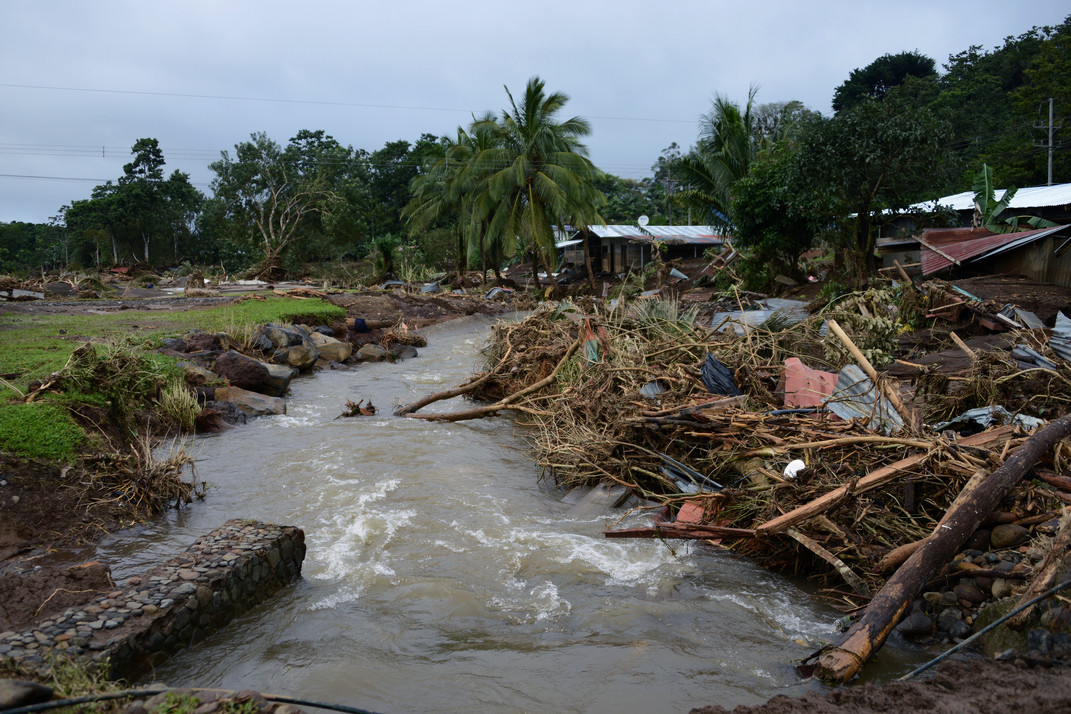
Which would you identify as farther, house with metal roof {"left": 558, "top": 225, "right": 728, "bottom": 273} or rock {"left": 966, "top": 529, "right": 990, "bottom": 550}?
house with metal roof {"left": 558, "top": 225, "right": 728, "bottom": 273}

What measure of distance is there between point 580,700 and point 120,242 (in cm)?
4529

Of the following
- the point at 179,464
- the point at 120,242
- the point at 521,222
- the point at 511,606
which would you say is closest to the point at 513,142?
the point at 521,222

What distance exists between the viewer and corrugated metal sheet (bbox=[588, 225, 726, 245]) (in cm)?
3019

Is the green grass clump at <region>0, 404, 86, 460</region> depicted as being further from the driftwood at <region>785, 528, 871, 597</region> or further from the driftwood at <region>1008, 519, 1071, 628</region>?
the driftwood at <region>1008, 519, 1071, 628</region>

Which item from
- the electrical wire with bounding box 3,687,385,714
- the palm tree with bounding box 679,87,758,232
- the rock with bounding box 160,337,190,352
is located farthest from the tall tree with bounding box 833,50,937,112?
the electrical wire with bounding box 3,687,385,714

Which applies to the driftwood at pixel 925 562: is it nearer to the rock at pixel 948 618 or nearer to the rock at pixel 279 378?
the rock at pixel 948 618

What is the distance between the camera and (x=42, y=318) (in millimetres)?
14203

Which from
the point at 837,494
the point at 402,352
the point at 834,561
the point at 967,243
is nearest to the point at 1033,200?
the point at 967,243

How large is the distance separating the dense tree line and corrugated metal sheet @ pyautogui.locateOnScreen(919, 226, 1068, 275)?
1.04 meters

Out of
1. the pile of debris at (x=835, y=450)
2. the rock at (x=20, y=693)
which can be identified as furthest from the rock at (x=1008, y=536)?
the rock at (x=20, y=693)

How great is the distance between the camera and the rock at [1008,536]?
4199 mm

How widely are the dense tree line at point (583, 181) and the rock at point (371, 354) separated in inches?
388

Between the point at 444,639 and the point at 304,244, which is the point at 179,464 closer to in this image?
the point at 444,639

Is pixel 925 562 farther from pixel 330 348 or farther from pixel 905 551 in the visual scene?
pixel 330 348
